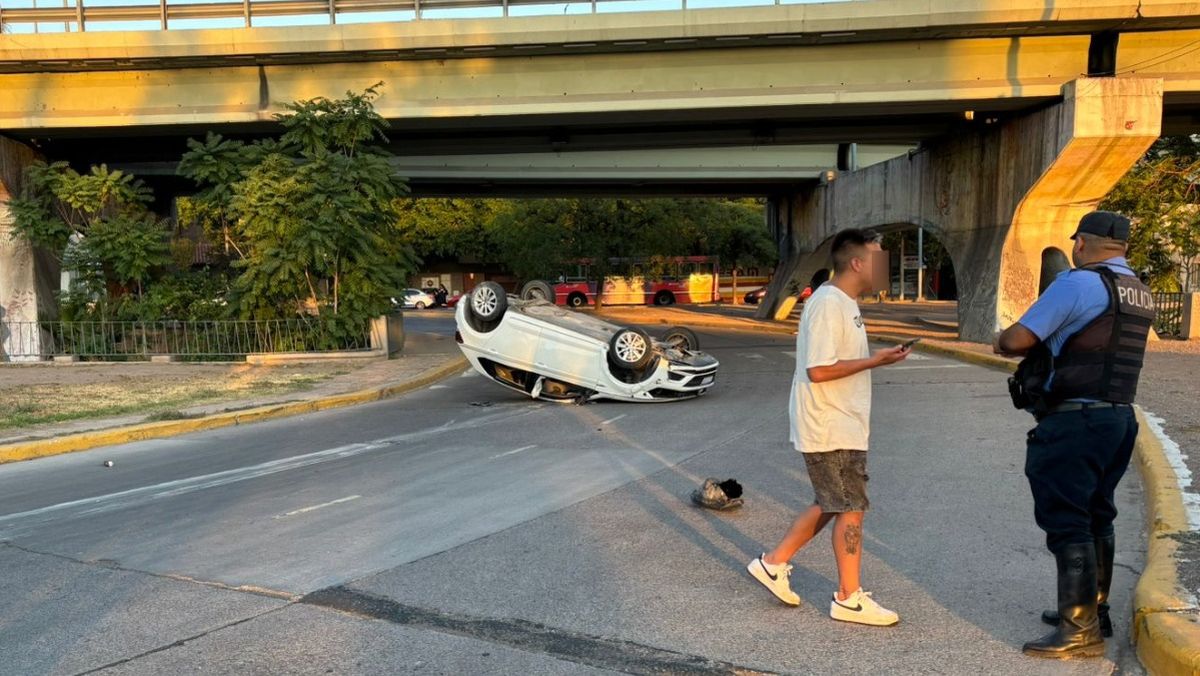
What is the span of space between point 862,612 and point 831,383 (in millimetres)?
1111

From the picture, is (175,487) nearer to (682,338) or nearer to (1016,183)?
(682,338)

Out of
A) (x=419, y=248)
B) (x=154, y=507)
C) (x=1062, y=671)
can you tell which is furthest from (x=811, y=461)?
(x=419, y=248)

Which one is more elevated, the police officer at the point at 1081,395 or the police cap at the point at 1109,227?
the police cap at the point at 1109,227

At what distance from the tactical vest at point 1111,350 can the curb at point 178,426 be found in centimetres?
1010

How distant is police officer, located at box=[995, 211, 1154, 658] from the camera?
3.60 m

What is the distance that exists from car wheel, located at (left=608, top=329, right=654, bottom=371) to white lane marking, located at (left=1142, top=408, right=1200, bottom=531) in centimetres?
582

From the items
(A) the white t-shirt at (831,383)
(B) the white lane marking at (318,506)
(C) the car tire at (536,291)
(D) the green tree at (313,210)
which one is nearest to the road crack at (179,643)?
(B) the white lane marking at (318,506)

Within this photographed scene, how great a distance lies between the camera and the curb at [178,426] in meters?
9.45

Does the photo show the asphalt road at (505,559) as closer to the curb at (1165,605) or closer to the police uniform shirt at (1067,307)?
the curb at (1165,605)

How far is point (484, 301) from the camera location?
11953 mm

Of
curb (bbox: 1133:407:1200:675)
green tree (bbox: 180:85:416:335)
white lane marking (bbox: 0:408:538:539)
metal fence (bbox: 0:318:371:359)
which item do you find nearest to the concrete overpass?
green tree (bbox: 180:85:416:335)

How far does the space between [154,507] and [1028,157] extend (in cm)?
1808

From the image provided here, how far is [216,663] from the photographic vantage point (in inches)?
150

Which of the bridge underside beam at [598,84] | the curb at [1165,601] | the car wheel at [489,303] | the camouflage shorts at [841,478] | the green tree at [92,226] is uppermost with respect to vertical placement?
the bridge underside beam at [598,84]
